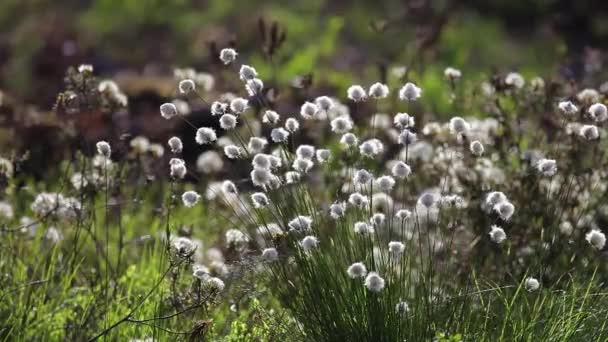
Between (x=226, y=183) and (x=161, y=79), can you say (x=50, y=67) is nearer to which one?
(x=161, y=79)

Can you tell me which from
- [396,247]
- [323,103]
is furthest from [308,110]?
[396,247]

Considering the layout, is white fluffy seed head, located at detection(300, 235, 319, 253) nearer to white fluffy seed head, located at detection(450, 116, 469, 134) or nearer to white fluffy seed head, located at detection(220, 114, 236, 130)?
white fluffy seed head, located at detection(220, 114, 236, 130)

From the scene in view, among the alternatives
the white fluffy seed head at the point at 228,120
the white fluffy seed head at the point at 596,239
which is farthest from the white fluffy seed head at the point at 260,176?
the white fluffy seed head at the point at 596,239

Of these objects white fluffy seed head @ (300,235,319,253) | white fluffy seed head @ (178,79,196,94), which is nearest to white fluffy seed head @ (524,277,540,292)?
white fluffy seed head @ (300,235,319,253)

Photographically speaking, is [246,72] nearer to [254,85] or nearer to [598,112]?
[254,85]

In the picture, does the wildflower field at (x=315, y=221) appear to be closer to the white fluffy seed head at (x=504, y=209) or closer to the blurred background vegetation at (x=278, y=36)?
the white fluffy seed head at (x=504, y=209)

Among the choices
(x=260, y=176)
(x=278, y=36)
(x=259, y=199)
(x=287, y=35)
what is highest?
(x=260, y=176)

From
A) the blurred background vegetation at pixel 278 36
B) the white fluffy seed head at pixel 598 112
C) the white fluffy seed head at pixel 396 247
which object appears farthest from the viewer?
the blurred background vegetation at pixel 278 36

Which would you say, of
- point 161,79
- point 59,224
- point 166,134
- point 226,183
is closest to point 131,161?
point 59,224

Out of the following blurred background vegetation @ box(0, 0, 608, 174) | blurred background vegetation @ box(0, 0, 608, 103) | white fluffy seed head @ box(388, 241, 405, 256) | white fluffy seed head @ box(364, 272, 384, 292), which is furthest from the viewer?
blurred background vegetation @ box(0, 0, 608, 103)

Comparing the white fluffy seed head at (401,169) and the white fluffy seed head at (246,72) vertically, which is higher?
the white fluffy seed head at (246,72)
